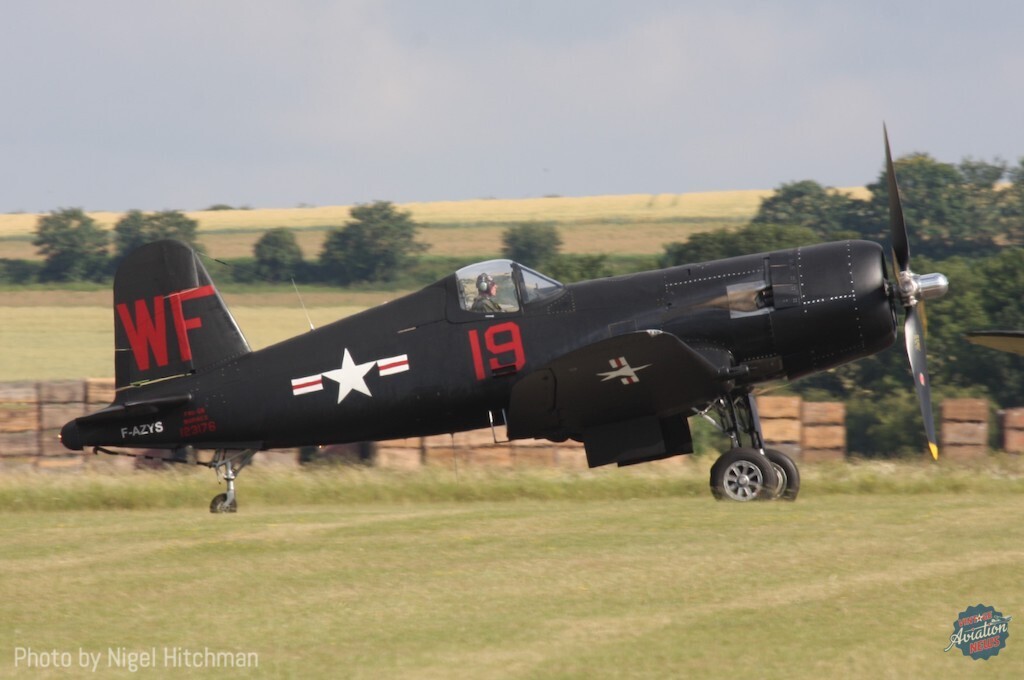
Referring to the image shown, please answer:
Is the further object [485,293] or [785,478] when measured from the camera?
[485,293]

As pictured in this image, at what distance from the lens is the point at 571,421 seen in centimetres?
1288

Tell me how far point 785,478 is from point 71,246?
48043 millimetres

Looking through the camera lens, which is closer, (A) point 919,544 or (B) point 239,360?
(A) point 919,544

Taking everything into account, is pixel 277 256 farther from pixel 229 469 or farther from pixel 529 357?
pixel 529 357

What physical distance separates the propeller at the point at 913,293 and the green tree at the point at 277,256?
4045cm

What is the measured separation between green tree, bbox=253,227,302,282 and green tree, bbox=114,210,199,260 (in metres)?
3.16

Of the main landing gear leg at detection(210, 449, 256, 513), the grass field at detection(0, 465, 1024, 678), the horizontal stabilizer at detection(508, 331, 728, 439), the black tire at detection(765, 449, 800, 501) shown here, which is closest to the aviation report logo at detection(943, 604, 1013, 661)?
the grass field at detection(0, 465, 1024, 678)

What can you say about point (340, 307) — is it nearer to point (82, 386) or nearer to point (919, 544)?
point (82, 386)

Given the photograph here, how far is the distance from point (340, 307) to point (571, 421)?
31.6m

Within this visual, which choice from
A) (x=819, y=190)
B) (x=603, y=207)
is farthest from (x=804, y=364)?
(x=603, y=207)

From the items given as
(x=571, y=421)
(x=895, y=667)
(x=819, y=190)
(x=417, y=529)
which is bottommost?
(x=895, y=667)

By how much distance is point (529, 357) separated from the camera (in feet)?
42.3

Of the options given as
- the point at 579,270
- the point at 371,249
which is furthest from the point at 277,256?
the point at 579,270

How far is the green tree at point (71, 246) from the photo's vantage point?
175ft
